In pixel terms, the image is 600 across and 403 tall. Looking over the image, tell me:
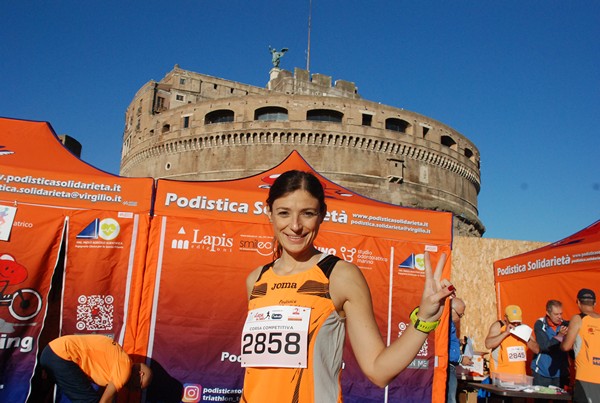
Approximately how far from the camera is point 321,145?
120 feet

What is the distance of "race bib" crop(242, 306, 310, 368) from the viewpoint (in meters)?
1.89

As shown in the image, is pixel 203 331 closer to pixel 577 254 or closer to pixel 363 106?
pixel 577 254

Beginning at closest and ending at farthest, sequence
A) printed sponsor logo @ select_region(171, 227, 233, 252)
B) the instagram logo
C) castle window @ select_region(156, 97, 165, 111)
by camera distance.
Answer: the instagram logo
printed sponsor logo @ select_region(171, 227, 233, 252)
castle window @ select_region(156, 97, 165, 111)

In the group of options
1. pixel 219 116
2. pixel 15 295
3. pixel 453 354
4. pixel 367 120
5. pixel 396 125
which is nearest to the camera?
pixel 15 295

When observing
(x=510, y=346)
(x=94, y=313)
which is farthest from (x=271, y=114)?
(x=94, y=313)

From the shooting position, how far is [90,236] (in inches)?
A: 200

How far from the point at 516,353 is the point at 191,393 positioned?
3753 millimetres

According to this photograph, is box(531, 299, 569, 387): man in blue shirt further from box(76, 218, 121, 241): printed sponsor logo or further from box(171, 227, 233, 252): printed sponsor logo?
box(76, 218, 121, 241): printed sponsor logo

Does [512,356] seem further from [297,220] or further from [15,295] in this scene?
[15,295]

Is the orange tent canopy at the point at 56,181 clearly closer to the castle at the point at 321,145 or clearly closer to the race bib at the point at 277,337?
the race bib at the point at 277,337

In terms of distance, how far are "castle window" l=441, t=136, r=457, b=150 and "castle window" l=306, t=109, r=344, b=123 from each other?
9719mm

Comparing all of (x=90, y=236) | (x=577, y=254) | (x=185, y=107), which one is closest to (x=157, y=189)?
(x=90, y=236)

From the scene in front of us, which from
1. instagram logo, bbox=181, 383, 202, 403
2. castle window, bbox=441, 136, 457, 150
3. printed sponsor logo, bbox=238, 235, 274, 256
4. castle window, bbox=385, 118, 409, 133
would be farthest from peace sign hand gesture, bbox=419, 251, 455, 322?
castle window, bbox=441, 136, 457, 150

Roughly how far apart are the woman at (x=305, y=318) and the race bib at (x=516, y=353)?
462cm
